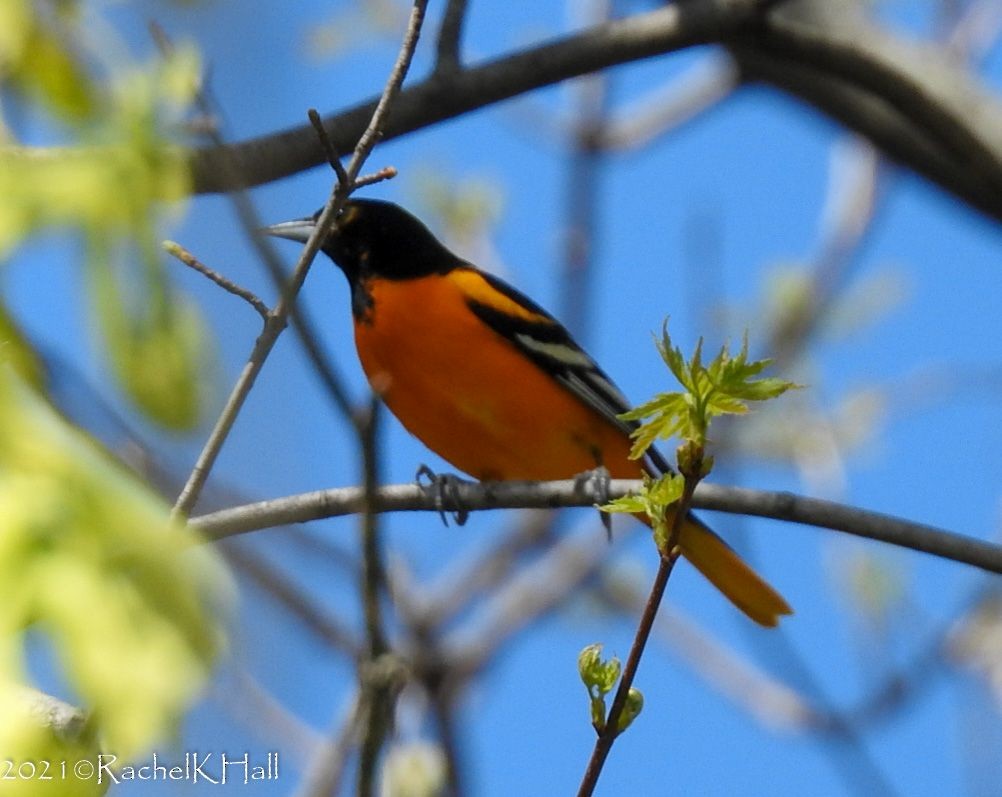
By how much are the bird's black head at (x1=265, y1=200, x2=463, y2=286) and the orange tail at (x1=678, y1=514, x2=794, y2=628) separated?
1.26m

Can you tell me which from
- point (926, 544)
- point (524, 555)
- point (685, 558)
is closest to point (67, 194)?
point (926, 544)

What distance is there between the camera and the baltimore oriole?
14.4 ft

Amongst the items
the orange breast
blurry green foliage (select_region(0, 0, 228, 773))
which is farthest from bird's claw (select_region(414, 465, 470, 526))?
blurry green foliage (select_region(0, 0, 228, 773))

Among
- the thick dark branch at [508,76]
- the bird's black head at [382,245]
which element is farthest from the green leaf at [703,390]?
the bird's black head at [382,245]

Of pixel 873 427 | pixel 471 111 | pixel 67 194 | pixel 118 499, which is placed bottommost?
pixel 118 499

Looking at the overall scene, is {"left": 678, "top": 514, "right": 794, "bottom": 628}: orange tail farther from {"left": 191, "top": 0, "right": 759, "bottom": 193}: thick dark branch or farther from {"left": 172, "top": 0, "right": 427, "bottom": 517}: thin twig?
{"left": 172, "top": 0, "right": 427, "bottom": 517}: thin twig

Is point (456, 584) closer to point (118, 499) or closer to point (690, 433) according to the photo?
point (690, 433)

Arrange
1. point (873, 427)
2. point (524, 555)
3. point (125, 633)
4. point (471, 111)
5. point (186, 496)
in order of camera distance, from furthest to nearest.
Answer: point (873, 427) < point (524, 555) < point (471, 111) < point (186, 496) < point (125, 633)

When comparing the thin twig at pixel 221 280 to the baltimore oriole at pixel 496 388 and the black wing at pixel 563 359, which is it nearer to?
the baltimore oriole at pixel 496 388

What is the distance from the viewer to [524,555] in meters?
6.88

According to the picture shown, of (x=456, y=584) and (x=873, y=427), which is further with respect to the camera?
(x=873, y=427)

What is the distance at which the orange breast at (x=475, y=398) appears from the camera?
4375 millimetres

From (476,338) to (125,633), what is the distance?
3.33 m

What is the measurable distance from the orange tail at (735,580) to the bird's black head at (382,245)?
1.26m
